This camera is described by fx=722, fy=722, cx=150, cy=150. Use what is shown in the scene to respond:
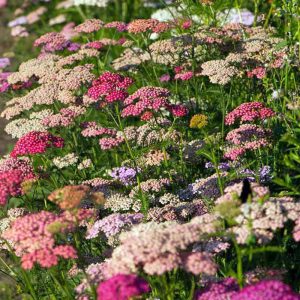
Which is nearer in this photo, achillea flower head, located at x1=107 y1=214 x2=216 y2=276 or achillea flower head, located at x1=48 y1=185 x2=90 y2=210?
achillea flower head, located at x1=107 y1=214 x2=216 y2=276

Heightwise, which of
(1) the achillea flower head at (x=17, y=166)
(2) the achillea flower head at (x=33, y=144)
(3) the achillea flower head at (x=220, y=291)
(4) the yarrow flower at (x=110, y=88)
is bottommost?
(1) the achillea flower head at (x=17, y=166)

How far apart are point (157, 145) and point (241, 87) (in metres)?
2.04

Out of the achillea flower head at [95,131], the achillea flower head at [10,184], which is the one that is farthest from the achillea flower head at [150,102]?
the achillea flower head at [10,184]

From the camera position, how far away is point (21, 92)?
8.22 m

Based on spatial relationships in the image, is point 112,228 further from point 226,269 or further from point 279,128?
point 279,128

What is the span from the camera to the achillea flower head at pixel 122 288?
317cm

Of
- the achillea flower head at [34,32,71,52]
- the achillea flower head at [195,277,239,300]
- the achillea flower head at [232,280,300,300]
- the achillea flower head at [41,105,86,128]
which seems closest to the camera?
the achillea flower head at [232,280,300,300]

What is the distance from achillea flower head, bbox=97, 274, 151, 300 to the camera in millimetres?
3168

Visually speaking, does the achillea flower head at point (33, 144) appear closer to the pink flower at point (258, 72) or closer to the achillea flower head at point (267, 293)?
the pink flower at point (258, 72)

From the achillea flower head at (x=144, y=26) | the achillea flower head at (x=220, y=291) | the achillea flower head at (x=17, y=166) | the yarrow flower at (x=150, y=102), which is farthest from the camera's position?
the achillea flower head at (x=144, y=26)

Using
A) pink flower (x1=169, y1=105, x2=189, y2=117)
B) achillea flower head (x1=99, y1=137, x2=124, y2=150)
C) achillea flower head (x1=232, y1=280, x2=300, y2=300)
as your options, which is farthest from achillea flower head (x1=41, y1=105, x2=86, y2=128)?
achillea flower head (x1=232, y1=280, x2=300, y2=300)

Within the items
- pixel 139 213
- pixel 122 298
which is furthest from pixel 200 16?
pixel 122 298

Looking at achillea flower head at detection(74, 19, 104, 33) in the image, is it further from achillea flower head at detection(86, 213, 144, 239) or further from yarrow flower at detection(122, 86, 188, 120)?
achillea flower head at detection(86, 213, 144, 239)

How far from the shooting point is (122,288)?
3.18 meters
